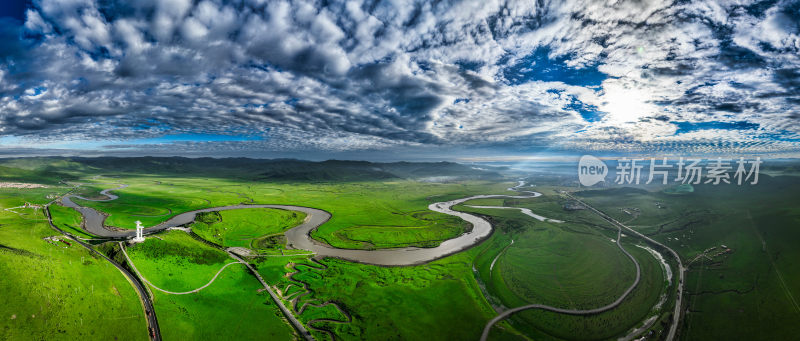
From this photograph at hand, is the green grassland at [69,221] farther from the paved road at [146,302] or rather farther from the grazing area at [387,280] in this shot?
the paved road at [146,302]

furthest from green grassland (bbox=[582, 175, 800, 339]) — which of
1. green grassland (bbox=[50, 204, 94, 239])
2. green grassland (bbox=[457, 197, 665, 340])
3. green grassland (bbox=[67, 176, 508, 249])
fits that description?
green grassland (bbox=[50, 204, 94, 239])

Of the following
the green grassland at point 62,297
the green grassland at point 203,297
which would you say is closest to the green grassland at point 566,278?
the green grassland at point 203,297

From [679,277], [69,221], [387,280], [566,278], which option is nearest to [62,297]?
[387,280]

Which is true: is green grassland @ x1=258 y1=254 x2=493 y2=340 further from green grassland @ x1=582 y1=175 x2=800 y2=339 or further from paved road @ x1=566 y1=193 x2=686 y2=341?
green grassland @ x1=582 y1=175 x2=800 y2=339

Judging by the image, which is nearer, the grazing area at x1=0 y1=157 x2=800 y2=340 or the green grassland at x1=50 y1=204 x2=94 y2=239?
the grazing area at x1=0 y1=157 x2=800 y2=340

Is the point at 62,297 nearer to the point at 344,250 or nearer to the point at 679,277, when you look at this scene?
the point at 344,250

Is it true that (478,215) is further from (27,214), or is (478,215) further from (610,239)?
(27,214)
